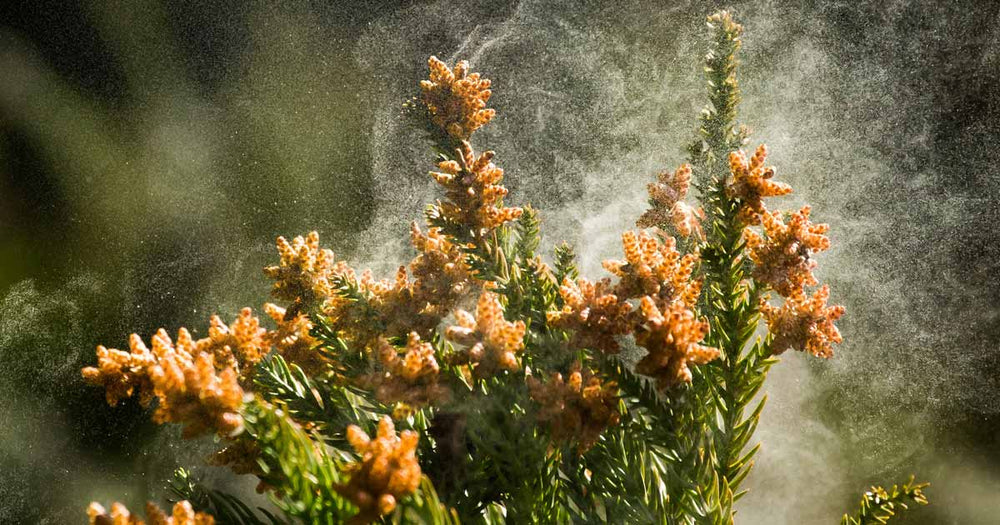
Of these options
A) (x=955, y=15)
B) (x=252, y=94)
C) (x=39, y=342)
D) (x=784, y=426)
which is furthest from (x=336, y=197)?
(x=955, y=15)

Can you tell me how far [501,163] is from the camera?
1.13 m


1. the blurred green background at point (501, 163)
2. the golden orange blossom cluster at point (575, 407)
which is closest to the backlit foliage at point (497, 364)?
the golden orange blossom cluster at point (575, 407)

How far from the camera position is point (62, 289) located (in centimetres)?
125

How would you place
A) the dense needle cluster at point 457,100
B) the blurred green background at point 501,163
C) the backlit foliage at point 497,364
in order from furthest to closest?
1. the blurred green background at point 501,163
2. the dense needle cluster at point 457,100
3. the backlit foliage at point 497,364

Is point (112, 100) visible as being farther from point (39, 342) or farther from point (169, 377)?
point (169, 377)

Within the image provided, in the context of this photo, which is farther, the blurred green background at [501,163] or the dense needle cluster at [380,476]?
the blurred green background at [501,163]

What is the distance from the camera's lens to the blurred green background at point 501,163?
3.36 ft

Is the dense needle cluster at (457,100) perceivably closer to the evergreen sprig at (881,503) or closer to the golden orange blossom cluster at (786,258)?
the golden orange blossom cluster at (786,258)

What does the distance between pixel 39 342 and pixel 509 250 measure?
3.38ft

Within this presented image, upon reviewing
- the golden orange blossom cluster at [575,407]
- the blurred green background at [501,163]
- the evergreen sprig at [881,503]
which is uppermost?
the blurred green background at [501,163]

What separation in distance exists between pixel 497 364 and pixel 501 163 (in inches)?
27.2

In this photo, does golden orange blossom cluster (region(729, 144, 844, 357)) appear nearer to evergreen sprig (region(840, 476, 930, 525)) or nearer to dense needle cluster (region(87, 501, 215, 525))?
evergreen sprig (region(840, 476, 930, 525))

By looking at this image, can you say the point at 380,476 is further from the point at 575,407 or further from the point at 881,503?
the point at 881,503

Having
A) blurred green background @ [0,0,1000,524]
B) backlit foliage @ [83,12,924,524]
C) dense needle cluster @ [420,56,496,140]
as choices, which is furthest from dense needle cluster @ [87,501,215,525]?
blurred green background @ [0,0,1000,524]
